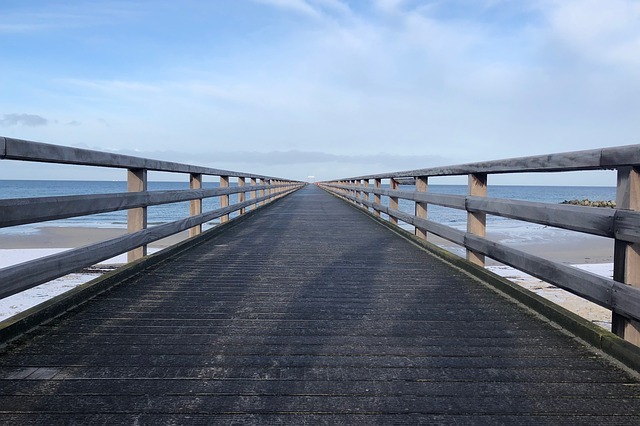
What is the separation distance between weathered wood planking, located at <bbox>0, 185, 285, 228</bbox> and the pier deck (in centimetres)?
62

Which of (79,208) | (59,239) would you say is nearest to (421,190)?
(79,208)

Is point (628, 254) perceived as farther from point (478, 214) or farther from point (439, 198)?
point (439, 198)

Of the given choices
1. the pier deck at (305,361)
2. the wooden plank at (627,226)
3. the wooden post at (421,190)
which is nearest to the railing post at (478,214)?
the pier deck at (305,361)

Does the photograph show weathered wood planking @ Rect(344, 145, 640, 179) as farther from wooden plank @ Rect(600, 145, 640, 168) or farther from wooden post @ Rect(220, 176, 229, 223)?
wooden post @ Rect(220, 176, 229, 223)

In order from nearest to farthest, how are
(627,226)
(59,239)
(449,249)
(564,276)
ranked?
1. (627,226)
2. (564,276)
3. (449,249)
4. (59,239)

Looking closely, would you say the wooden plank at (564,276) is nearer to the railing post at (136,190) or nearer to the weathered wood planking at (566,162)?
the weathered wood planking at (566,162)

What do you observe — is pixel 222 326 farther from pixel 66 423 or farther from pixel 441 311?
pixel 441 311

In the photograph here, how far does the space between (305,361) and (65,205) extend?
182cm

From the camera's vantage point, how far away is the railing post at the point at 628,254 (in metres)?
2.18

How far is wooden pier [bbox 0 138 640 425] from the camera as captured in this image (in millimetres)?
1821

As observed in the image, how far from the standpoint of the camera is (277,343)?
2.47 metres

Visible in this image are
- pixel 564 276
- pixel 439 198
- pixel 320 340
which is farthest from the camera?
pixel 439 198

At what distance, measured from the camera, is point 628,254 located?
2.20m

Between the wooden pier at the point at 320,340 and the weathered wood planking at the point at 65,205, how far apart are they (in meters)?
0.01
